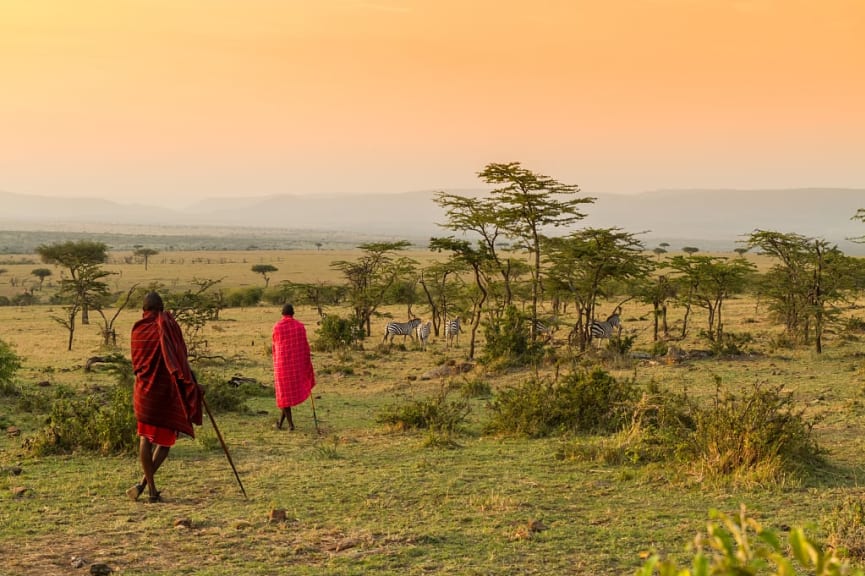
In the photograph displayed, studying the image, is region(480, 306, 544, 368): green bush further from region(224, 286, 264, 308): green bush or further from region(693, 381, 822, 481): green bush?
region(224, 286, 264, 308): green bush

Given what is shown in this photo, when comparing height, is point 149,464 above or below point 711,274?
below

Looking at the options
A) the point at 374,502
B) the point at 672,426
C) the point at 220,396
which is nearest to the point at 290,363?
the point at 220,396

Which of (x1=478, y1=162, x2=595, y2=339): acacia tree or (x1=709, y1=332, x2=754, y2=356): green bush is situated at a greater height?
(x1=478, y1=162, x2=595, y2=339): acacia tree

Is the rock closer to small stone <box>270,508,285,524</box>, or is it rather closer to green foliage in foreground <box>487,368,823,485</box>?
small stone <box>270,508,285,524</box>

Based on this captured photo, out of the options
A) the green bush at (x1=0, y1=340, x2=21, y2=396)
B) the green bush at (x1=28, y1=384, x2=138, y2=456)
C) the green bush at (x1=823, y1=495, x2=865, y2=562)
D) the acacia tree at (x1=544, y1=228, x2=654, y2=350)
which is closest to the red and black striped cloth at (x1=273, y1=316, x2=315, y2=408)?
the green bush at (x1=28, y1=384, x2=138, y2=456)

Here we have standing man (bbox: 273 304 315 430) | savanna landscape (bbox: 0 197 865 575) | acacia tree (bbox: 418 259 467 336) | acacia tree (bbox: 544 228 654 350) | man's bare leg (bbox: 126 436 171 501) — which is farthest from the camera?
acacia tree (bbox: 418 259 467 336)

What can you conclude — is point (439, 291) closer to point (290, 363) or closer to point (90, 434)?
point (290, 363)

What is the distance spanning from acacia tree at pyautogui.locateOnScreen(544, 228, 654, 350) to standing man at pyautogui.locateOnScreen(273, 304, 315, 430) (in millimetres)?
9400

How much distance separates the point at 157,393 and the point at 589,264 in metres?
Answer: 13.8

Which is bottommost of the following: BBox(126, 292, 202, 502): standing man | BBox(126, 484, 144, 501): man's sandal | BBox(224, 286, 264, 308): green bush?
BBox(224, 286, 264, 308): green bush

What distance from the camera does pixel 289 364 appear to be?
10.9 m

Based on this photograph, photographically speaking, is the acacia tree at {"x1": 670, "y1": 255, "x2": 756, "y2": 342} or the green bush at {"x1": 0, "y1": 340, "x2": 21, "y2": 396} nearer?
the green bush at {"x1": 0, "y1": 340, "x2": 21, "y2": 396}

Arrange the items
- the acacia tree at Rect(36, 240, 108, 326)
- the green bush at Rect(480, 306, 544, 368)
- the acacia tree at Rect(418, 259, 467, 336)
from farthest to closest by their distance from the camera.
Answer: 1. the acacia tree at Rect(36, 240, 108, 326)
2. the acacia tree at Rect(418, 259, 467, 336)
3. the green bush at Rect(480, 306, 544, 368)

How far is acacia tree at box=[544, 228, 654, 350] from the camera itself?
19.1 metres
